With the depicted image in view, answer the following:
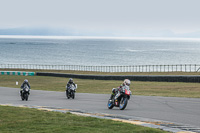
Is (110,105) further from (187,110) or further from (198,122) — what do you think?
(198,122)

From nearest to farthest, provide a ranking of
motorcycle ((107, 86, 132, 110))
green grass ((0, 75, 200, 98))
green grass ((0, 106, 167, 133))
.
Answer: green grass ((0, 106, 167, 133))
motorcycle ((107, 86, 132, 110))
green grass ((0, 75, 200, 98))

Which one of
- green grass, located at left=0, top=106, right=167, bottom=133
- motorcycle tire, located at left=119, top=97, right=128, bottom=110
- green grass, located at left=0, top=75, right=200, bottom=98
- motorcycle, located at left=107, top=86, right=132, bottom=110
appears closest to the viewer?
green grass, located at left=0, top=106, right=167, bottom=133

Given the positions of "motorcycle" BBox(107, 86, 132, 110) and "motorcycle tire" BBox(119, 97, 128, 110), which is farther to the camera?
"motorcycle tire" BBox(119, 97, 128, 110)

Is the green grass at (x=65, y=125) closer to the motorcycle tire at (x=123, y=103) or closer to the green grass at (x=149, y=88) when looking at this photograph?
the motorcycle tire at (x=123, y=103)

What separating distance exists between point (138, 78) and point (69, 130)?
3433 cm

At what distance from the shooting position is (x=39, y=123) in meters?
11.2

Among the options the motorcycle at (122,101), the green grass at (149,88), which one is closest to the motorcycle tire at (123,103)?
the motorcycle at (122,101)

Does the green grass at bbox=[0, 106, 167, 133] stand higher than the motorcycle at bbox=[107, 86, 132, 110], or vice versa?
the motorcycle at bbox=[107, 86, 132, 110]

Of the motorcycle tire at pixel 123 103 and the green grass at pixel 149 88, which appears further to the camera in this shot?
the green grass at pixel 149 88

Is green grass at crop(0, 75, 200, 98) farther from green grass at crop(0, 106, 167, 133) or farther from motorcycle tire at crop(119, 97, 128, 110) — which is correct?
green grass at crop(0, 106, 167, 133)

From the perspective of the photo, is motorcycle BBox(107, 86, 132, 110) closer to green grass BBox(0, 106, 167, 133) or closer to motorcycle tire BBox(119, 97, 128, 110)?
motorcycle tire BBox(119, 97, 128, 110)

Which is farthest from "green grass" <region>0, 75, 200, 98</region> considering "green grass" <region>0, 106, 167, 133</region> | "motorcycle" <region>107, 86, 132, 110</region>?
"green grass" <region>0, 106, 167, 133</region>

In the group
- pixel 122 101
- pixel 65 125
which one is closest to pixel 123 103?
pixel 122 101

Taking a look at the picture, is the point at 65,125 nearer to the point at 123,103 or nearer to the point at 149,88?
the point at 123,103
